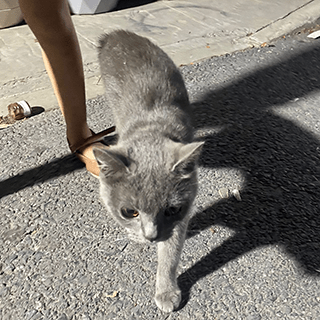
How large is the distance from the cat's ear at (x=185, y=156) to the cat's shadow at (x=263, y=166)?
2.23 feet

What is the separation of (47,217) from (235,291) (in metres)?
1.14

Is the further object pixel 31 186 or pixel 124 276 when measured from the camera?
Answer: pixel 31 186

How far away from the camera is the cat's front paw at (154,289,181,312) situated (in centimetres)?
187

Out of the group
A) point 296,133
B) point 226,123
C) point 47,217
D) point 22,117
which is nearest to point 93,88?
point 22,117

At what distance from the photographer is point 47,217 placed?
2363 millimetres

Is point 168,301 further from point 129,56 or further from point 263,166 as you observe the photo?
point 129,56

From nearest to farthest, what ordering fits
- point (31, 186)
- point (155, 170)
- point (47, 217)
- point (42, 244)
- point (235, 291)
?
1. point (155, 170)
2. point (235, 291)
3. point (42, 244)
4. point (47, 217)
5. point (31, 186)

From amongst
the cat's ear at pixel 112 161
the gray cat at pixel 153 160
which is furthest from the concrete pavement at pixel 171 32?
the cat's ear at pixel 112 161

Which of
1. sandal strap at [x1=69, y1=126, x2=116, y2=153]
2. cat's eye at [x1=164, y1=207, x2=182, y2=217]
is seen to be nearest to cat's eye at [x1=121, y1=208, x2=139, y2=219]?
cat's eye at [x1=164, y1=207, x2=182, y2=217]

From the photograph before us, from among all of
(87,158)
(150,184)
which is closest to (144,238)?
(150,184)

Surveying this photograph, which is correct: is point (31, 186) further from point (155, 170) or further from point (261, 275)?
point (261, 275)

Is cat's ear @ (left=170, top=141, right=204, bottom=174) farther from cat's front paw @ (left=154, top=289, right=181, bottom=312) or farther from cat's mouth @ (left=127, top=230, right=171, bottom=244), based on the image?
cat's front paw @ (left=154, top=289, right=181, bottom=312)

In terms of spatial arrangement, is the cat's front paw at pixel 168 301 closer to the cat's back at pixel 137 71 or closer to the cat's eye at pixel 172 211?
the cat's eye at pixel 172 211

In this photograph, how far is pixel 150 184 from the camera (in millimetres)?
1642
